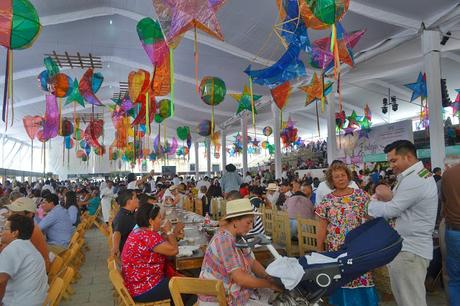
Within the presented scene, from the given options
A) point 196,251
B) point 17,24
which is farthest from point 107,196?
point 196,251

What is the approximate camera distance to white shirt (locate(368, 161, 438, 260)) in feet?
7.07

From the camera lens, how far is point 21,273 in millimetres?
2277

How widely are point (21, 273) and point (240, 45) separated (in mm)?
8839

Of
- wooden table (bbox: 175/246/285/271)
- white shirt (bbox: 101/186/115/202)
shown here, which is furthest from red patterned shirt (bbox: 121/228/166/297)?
white shirt (bbox: 101/186/115/202)

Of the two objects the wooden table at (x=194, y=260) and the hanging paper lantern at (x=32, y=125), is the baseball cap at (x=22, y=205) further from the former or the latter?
the hanging paper lantern at (x=32, y=125)

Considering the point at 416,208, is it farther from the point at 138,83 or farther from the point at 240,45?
the point at 240,45

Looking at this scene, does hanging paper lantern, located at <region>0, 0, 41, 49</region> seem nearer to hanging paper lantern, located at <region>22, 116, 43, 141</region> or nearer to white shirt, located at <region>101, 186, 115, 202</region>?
white shirt, located at <region>101, 186, 115, 202</region>

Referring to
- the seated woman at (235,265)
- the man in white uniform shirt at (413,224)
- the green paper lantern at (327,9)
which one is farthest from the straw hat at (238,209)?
the green paper lantern at (327,9)

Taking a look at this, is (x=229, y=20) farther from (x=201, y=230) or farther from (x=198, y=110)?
(x=198, y=110)

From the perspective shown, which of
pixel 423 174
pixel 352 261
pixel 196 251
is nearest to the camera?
pixel 352 261

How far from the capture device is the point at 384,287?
355cm

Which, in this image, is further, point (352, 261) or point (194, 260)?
point (194, 260)

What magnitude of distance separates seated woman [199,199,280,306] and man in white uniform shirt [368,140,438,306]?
0.83 meters

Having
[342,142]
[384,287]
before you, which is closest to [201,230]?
[384,287]
